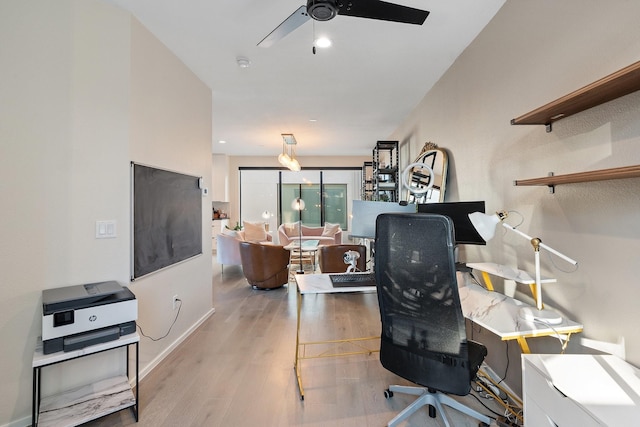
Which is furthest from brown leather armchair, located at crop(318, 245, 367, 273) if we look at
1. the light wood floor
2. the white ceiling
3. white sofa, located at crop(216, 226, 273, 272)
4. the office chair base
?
the office chair base

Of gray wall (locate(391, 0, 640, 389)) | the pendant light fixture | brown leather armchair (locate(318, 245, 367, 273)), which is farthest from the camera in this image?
the pendant light fixture

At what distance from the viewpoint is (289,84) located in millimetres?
3320

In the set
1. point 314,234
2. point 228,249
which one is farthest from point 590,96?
point 314,234

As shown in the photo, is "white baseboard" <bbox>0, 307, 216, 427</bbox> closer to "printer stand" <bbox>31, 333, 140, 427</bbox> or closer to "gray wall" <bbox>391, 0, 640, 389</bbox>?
"printer stand" <bbox>31, 333, 140, 427</bbox>

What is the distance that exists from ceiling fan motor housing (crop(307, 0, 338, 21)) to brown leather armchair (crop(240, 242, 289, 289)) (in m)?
3.39

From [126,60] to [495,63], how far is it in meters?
2.72

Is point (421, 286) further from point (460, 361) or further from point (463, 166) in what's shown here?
point (463, 166)

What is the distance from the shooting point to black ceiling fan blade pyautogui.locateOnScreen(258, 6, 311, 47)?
1.57 metres

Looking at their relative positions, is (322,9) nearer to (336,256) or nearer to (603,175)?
(603,175)

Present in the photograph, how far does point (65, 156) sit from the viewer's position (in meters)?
1.82

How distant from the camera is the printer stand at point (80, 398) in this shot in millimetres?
1559

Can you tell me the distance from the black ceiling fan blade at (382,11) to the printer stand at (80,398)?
2299 mm

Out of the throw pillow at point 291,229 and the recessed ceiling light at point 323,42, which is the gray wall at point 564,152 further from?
Answer: the throw pillow at point 291,229

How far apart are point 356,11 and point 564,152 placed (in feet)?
4.46
